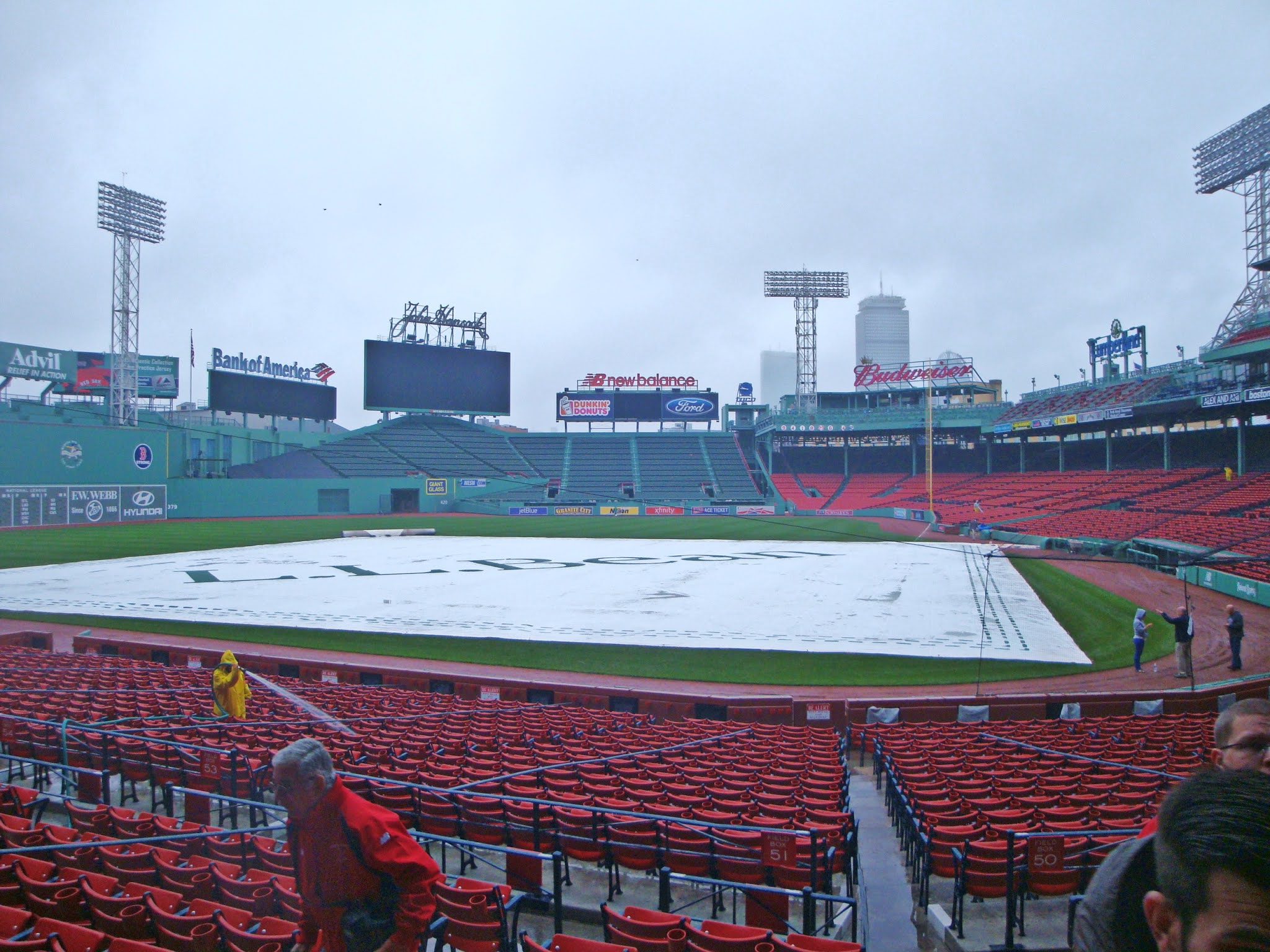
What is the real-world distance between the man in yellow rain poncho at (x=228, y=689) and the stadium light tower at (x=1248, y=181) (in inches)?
2260

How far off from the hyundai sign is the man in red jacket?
83463mm

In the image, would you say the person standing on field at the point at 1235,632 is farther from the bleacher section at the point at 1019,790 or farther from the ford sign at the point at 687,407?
the ford sign at the point at 687,407

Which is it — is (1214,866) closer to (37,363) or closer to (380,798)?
(380,798)

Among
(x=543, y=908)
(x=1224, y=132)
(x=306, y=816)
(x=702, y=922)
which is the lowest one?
(x=543, y=908)

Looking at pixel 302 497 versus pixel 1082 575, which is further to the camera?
pixel 302 497

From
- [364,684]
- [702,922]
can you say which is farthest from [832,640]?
[702,922]

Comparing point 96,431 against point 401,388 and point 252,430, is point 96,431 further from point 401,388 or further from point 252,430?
point 401,388

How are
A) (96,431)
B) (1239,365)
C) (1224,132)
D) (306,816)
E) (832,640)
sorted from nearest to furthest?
(306,816)
(832,640)
(1239,365)
(1224,132)
(96,431)

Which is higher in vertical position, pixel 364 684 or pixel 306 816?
pixel 306 816

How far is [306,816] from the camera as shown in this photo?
329 centimetres

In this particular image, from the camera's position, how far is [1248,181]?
49.7m

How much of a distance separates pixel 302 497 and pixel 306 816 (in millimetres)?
71050

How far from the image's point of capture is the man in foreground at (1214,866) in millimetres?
1338

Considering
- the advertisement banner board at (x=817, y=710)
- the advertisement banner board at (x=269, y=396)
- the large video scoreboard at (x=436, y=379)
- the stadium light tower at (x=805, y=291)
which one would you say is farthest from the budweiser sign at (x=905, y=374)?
the advertisement banner board at (x=817, y=710)
